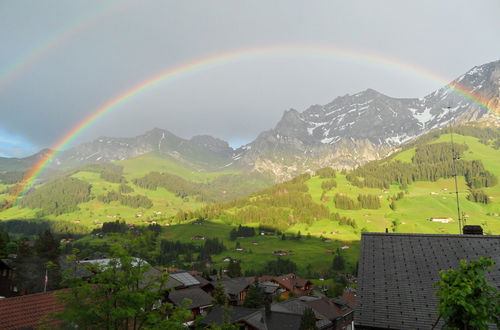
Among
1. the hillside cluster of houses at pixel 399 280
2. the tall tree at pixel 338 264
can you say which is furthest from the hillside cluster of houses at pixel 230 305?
the tall tree at pixel 338 264

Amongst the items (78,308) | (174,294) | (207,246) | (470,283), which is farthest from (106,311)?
(207,246)

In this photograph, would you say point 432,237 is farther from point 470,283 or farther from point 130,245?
point 130,245

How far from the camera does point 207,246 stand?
7667 inches

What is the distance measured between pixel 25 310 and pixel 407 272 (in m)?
29.9

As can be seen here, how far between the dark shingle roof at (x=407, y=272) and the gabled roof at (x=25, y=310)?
907 inches

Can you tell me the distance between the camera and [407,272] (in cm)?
2212

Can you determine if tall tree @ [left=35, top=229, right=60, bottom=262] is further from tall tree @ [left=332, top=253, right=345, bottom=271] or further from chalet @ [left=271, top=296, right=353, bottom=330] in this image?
tall tree @ [left=332, top=253, right=345, bottom=271]

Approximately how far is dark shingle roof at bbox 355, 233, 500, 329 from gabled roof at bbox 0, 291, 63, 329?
2304 centimetres

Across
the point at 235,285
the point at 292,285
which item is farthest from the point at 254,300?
the point at 292,285

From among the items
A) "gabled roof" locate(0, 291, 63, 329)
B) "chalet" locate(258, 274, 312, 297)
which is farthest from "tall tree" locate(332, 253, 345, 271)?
"gabled roof" locate(0, 291, 63, 329)

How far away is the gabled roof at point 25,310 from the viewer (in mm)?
27828

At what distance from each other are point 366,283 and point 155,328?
1306cm

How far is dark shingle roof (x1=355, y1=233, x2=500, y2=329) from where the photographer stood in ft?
64.1

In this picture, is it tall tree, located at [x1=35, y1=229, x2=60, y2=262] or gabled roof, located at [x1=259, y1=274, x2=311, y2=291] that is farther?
gabled roof, located at [x1=259, y1=274, x2=311, y2=291]
